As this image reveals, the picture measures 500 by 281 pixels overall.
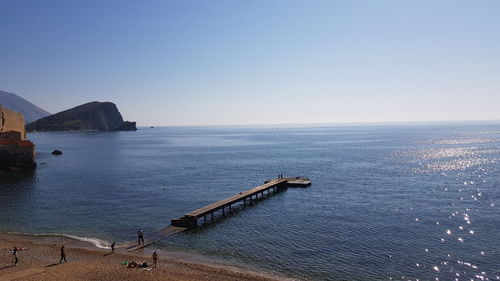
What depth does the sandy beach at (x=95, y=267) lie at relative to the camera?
25.4m

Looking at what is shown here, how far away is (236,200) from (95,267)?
77.5ft

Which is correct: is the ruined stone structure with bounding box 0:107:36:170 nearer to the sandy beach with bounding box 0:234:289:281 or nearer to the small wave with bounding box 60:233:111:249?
the small wave with bounding box 60:233:111:249

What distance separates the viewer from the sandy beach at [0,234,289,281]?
25.4 meters

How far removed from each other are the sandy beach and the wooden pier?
7945mm

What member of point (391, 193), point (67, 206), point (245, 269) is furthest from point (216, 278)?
point (391, 193)

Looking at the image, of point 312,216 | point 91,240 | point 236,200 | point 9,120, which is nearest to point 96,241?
point 91,240

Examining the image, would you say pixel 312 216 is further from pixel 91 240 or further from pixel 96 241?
pixel 91 240

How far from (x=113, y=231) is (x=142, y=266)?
11914 millimetres

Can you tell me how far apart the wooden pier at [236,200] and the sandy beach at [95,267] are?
26.1ft

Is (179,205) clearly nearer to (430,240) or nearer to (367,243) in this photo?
(367,243)

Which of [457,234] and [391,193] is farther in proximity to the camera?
[391,193]

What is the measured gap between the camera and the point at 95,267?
27.2 metres

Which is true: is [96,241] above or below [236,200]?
below

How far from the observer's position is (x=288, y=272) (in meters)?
27.7
